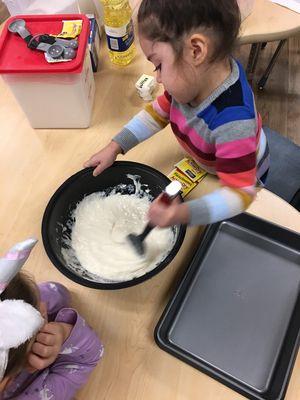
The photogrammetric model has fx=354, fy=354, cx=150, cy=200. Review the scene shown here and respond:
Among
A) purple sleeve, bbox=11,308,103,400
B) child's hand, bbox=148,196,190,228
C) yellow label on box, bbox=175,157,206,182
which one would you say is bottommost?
purple sleeve, bbox=11,308,103,400

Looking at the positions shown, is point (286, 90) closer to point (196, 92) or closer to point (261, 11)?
point (261, 11)

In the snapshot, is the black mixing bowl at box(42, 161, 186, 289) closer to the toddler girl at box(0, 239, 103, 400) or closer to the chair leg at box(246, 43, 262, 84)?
the toddler girl at box(0, 239, 103, 400)

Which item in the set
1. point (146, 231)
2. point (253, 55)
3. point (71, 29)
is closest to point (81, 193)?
point (146, 231)

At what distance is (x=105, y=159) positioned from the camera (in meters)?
0.89

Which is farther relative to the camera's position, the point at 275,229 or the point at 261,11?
the point at 261,11

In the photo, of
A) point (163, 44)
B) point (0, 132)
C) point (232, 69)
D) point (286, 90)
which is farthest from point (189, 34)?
point (286, 90)

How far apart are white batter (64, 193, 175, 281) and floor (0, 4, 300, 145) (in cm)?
140

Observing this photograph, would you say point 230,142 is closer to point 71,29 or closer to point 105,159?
point 105,159

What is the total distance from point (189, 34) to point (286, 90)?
174cm

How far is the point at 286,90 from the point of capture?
→ 84.4 inches

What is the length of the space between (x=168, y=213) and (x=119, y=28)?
654mm

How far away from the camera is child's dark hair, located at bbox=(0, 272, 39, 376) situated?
56 centimetres

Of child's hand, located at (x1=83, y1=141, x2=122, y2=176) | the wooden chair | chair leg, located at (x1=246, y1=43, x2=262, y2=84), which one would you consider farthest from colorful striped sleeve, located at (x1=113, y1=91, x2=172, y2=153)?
chair leg, located at (x1=246, y1=43, x2=262, y2=84)

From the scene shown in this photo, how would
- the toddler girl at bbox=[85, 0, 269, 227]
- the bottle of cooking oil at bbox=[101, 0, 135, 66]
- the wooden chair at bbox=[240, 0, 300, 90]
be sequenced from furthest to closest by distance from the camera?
the wooden chair at bbox=[240, 0, 300, 90], the bottle of cooking oil at bbox=[101, 0, 135, 66], the toddler girl at bbox=[85, 0, 269, 227]
